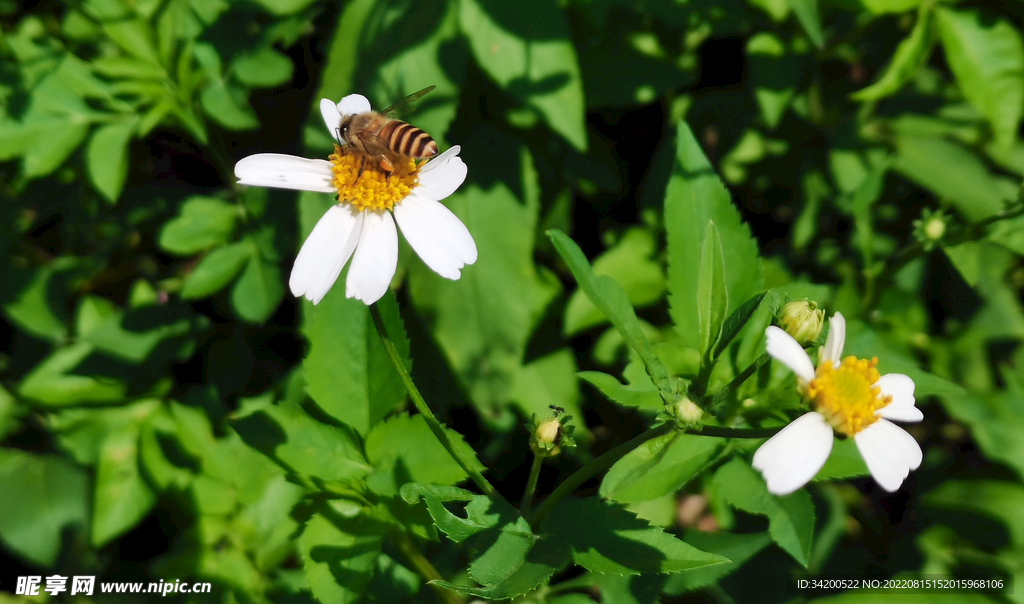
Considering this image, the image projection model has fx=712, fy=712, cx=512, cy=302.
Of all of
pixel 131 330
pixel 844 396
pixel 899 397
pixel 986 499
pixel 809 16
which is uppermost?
pixel 809 16

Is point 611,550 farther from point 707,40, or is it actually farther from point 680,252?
point 707,40

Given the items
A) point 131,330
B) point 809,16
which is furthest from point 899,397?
point 131,330

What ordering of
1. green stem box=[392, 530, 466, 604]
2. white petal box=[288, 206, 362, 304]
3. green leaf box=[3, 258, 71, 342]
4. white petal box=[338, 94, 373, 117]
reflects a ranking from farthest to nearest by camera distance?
green leaf box=[3, 258, 71, 342], white petal box=[338, 94, 373, 117], green stem box=[392, 530, 466, 604], white petal box=[288, 206, 362, 304]

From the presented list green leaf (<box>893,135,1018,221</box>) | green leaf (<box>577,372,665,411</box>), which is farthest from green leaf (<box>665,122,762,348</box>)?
green leaf (<box>893,135,1018,221</box>)

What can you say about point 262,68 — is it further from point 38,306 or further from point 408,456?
point 408,456

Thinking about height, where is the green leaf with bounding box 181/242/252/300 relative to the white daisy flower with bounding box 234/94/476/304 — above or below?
below

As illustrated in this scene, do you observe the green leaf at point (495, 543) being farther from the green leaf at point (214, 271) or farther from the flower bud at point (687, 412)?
the green leaf at point (214, 271)

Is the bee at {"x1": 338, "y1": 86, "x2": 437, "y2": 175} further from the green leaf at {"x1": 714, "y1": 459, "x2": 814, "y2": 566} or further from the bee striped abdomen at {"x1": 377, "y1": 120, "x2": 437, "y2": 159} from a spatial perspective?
the green leaf at {"x1": 714, "y1": 459, "x2": 814, "y2": 566}
